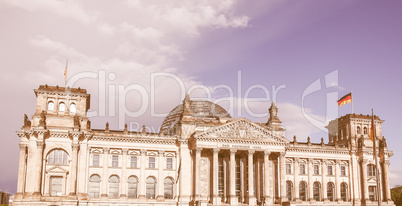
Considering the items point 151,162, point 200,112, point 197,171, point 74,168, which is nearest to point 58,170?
point 74,168

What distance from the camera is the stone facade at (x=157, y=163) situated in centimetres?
6875

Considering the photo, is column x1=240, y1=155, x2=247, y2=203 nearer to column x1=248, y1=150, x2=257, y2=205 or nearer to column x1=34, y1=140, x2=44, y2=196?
column x1=248, y1=150, x2=257, y2=205

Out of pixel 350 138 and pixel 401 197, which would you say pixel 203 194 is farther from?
pixel 401 197

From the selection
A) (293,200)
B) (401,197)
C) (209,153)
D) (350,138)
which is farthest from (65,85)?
(401,197)

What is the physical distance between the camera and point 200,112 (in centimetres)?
8944

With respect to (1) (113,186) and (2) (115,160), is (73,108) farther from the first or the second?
(1) (113,186)

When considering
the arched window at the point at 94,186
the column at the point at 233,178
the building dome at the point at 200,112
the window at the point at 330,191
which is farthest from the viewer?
the building dome at the point at 200,112

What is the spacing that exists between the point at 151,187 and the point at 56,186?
51.3 ft

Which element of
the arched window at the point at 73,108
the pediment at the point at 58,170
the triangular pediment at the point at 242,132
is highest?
the arched window at the point at 73,108

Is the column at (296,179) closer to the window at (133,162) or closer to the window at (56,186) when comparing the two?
the window at (133,162)

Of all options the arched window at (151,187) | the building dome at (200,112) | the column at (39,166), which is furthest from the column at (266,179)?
the column at (39,166)

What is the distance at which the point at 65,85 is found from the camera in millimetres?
73750

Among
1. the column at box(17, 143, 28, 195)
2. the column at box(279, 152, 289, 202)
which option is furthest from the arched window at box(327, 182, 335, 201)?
the column at box(17, 143, 28, 195)

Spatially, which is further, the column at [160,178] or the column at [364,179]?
the column at [364,179]
